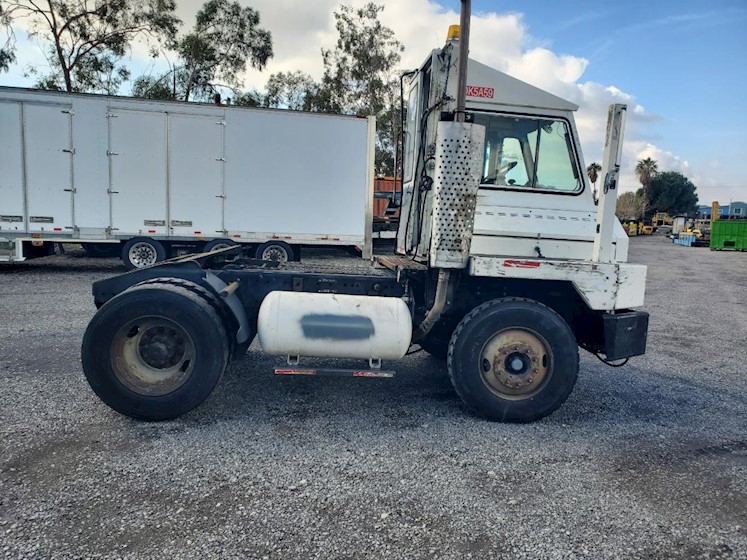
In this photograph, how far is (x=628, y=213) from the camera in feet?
222

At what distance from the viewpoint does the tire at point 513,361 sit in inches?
183

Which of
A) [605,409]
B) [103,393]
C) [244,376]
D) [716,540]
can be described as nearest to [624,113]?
[605,409]

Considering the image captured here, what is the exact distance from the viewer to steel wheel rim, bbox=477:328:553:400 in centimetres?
470

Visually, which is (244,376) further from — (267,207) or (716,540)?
(267,207)

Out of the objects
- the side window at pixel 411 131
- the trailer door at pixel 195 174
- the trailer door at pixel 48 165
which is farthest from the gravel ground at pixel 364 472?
the trailer door at pixel 48 165

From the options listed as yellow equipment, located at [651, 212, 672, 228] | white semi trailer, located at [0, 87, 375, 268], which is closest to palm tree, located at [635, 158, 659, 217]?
yellow equipment, located at [651, 212, 672, 228]

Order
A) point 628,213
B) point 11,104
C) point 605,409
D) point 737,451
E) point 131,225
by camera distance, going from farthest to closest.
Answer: point 628,213 < point 131,225 < point 11,104 < point 605,409 < point 737,451

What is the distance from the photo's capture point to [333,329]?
464 centimetres

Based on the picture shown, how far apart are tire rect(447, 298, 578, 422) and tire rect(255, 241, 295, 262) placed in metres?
9.40

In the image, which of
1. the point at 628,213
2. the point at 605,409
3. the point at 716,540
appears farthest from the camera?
the point at 628,213

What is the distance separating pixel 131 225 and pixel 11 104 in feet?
11.9

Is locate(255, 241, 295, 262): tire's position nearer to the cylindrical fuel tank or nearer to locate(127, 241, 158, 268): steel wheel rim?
locate(127, 241, 158, 268): steel wheel rim

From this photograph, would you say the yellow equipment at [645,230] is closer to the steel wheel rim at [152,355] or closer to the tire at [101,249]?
the tire at [101,249]

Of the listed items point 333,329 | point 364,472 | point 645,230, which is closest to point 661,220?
point 645,230
